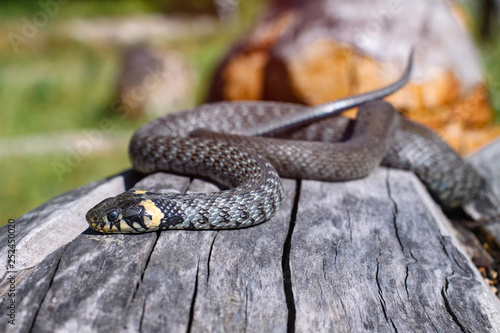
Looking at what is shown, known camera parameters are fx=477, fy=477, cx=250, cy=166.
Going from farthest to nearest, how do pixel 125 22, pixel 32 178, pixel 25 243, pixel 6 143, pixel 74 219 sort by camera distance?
pixel 125 22, pixel 6 143, pixel 32 178, pixel 74 219, pixel 25 243

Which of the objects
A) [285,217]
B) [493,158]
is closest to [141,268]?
[285,217]

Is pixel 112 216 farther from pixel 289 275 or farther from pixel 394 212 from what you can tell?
pixel 394 212

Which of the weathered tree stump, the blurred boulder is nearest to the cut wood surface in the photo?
the weathered tree stump

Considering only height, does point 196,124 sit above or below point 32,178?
above

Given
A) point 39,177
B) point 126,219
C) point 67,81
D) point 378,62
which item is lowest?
point 39,177

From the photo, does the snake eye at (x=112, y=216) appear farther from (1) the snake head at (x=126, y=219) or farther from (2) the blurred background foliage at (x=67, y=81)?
(2) the blurred background foliage at (x=67, y=81)

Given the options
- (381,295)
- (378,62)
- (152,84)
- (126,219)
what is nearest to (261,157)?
(126,219)

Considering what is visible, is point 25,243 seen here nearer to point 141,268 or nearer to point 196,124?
point 141,268
